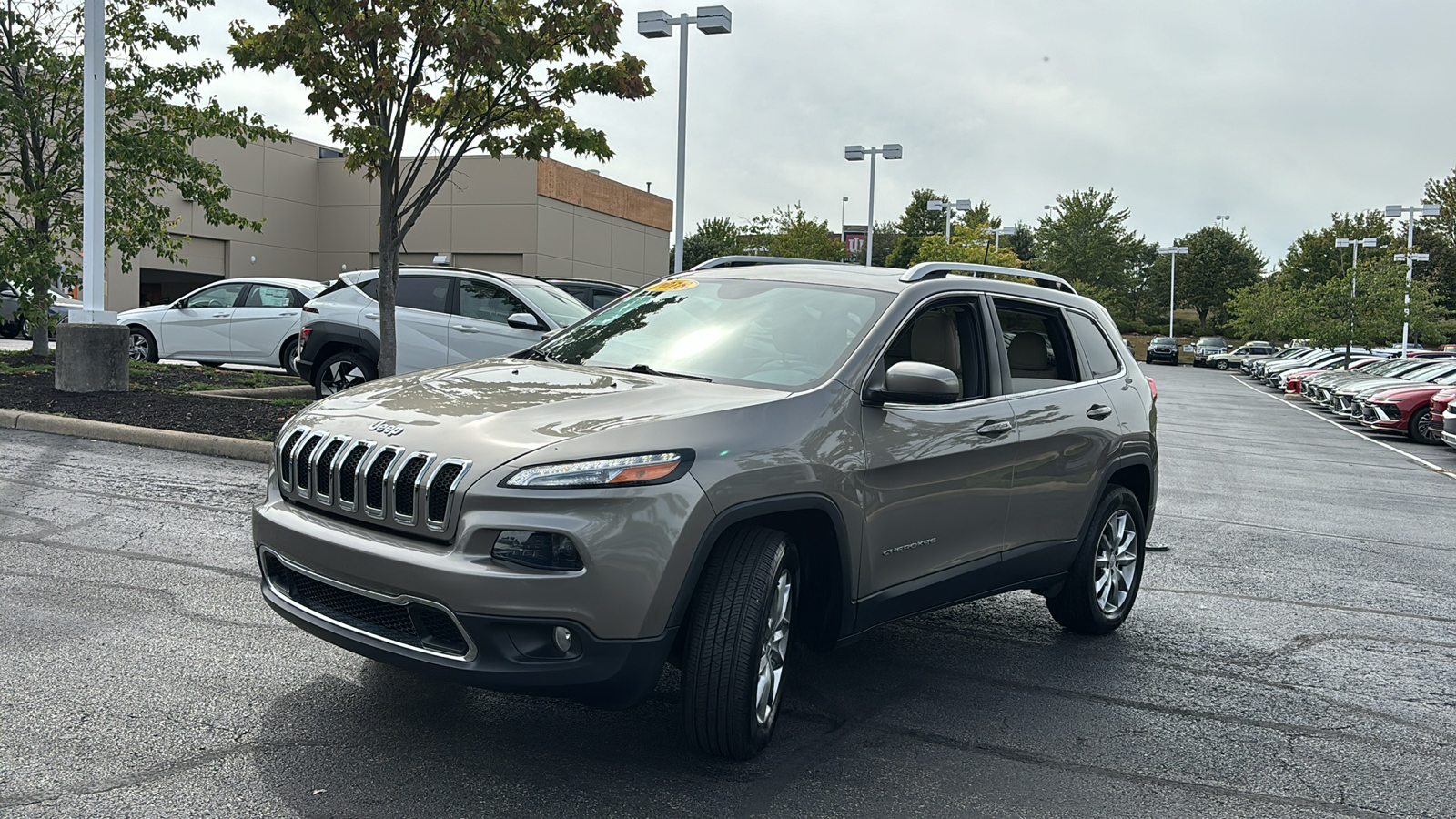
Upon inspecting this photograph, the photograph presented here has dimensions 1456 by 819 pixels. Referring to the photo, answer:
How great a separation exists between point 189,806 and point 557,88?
10801 mm

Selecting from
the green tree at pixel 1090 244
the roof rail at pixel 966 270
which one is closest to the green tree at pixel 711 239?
the green tree at pixel 1090 244

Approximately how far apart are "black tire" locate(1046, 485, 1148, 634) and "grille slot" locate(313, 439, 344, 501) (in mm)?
3486

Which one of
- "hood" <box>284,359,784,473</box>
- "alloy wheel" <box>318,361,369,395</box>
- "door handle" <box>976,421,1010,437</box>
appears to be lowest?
"alloy wheel" <box>318,361,369,395</box>

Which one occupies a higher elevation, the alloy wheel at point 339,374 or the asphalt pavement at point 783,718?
the alloy wheel at point 339,374

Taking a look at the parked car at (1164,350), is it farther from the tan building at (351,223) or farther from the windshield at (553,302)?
the windshield at (553,302)

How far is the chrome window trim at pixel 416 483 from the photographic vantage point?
3.64 metres

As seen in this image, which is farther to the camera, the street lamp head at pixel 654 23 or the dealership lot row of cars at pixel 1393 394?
the street lamp head at pixel 654 23

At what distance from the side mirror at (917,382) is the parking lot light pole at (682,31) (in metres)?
15.1

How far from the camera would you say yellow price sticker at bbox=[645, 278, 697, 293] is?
5.43 m

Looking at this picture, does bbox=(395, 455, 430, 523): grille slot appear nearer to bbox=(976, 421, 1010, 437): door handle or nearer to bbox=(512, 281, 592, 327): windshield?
bbox=(976, 421, 1010, 437): door handle

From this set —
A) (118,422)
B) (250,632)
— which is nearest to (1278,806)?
(250,632)

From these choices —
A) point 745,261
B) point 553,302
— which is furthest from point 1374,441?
point 745,261

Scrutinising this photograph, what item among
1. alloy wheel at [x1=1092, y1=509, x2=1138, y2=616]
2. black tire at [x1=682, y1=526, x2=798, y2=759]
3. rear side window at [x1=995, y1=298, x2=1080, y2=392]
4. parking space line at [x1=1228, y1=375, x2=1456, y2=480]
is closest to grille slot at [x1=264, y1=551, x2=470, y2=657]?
black tire at [x1=682, y1=526, x2=798, y2=759]

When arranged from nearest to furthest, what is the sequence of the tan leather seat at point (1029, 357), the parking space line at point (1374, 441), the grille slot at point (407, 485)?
1. the grille slot at point (407, 485)
2. the tan leather seat at point (1029, 357)
3. the parking space line at point (1374, 441)
